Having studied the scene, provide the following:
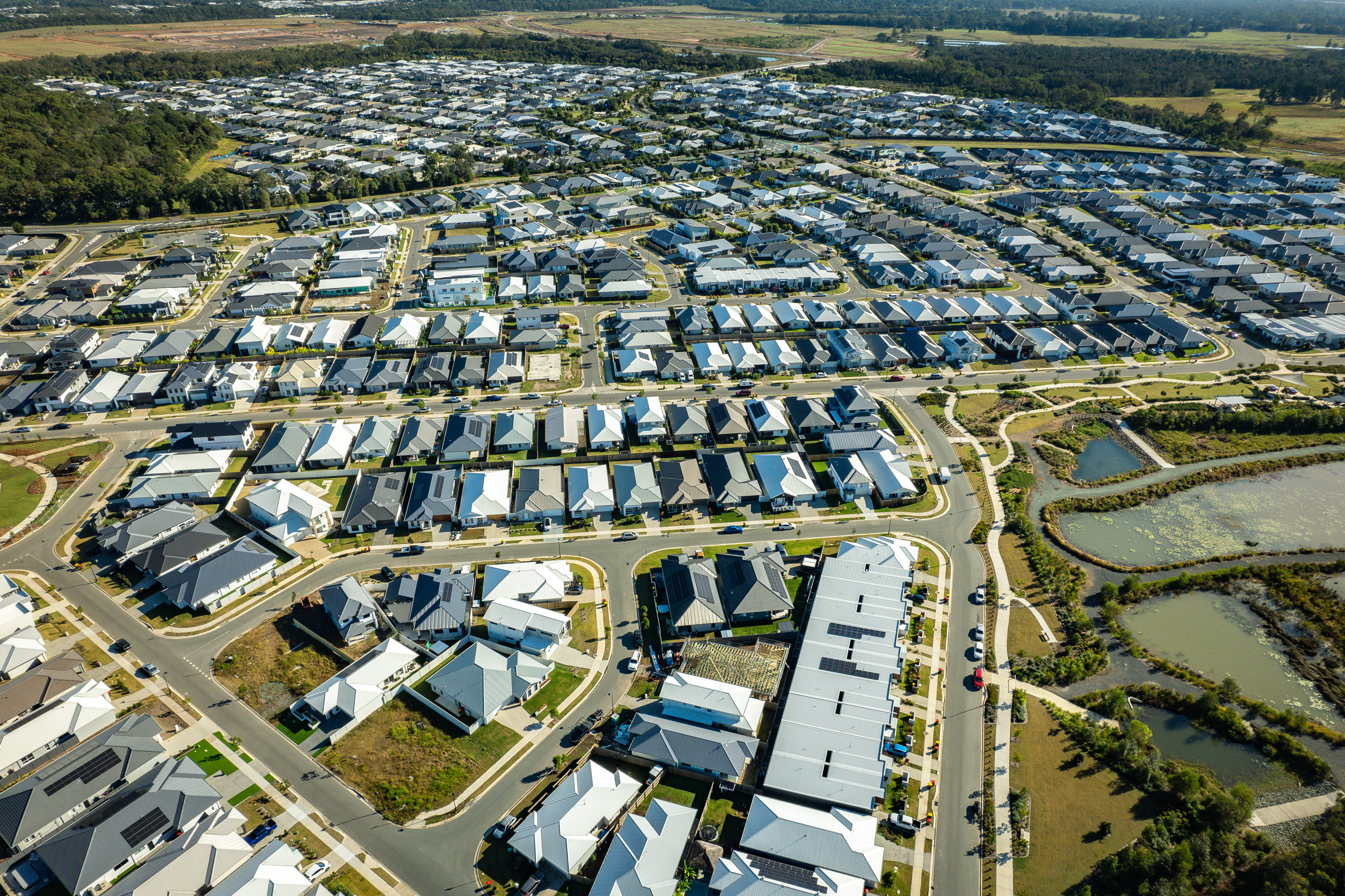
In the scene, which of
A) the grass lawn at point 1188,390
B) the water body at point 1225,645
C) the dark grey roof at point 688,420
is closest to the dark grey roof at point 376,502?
the dark grey roof at point 688,420

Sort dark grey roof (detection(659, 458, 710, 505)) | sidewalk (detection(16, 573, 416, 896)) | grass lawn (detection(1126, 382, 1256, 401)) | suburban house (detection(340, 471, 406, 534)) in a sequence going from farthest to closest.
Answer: grass lawn (detection(1126, 382, 1256, 401))
dark grey roof (detection(659, 458, 710, 505))
suburban house (detection(340, 471, 406, 534))
sidewalk (detection(16, 573, 416, 896))

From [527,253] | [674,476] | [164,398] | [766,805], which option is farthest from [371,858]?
[527,253]

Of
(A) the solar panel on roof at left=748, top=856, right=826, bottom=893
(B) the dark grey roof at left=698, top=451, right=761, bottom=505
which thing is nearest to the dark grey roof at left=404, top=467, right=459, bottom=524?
(B) the dark grey roof at left=698, top=451, right=761, bottom=505

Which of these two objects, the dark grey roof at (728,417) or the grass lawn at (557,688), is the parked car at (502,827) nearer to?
the grass lawn at (557,688)

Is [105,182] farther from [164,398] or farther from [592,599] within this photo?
[592,599]

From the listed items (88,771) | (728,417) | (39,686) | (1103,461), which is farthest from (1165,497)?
(39,686)

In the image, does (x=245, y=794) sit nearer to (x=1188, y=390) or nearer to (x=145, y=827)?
(x=145, y=827)

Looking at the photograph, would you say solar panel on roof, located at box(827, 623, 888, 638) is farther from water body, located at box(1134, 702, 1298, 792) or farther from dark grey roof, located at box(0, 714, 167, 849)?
dark grey roof, located at box(0, 714, 167, 849)

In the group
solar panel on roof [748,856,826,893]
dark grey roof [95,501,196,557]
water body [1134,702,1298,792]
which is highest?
dark grey roof [95,501,196,557]
